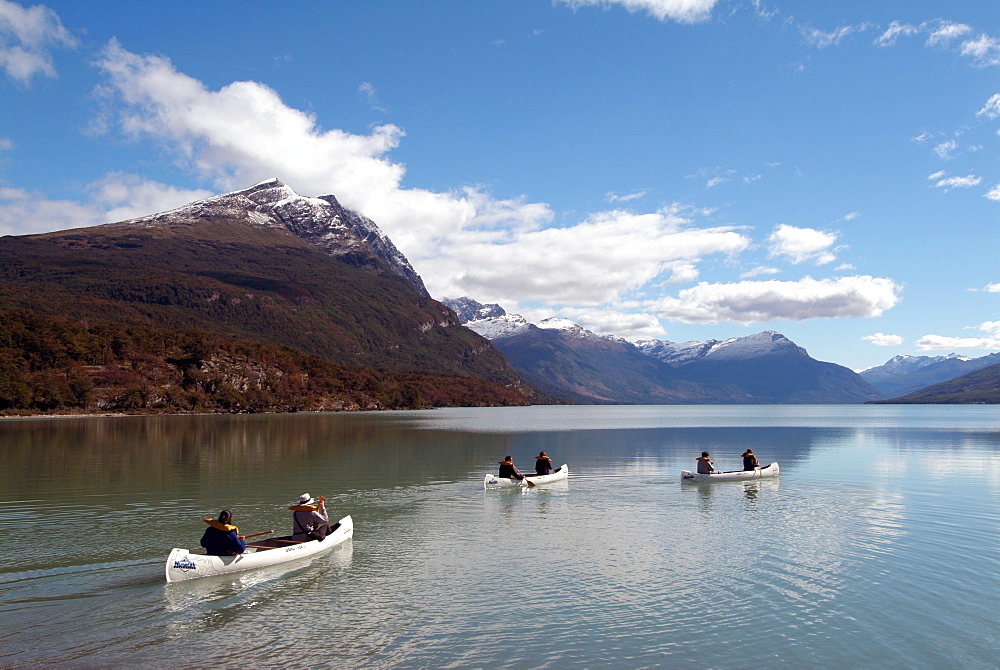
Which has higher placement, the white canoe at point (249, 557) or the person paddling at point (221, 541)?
the person paddling at point (221, 541)

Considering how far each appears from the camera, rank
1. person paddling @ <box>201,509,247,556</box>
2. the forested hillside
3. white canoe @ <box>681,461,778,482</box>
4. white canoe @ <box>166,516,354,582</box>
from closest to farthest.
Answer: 1. white canoe @ <box>166,516,354,582</box>
2. person paddling @ <box>201,509,247,556</box>
3. white canoe @ <box>681,461,778,482</box>
4. the forested hillside

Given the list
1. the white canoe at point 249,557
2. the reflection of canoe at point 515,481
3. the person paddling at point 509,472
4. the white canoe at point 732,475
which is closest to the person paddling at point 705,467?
the white canoe at point 732,475

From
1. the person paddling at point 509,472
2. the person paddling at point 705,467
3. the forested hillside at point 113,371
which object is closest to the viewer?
the person paddling at point 509,472

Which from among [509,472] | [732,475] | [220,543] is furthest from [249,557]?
[732,475]

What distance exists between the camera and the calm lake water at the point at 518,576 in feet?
54.4

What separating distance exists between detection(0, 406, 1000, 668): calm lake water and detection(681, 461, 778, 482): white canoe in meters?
1.00

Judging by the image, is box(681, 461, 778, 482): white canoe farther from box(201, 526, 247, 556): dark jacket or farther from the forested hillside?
the forested hillside

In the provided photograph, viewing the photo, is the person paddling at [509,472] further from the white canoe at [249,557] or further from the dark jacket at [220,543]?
the dark jacket at [220,543]

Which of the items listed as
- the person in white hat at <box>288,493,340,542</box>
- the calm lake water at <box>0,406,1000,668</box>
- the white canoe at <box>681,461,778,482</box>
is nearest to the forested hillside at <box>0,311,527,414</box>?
the calm lake water at <box>0,406,1000,668</box>

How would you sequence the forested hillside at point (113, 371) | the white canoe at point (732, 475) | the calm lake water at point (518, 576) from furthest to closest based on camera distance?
the forested hillside at point (113, 371) < the white canoe at point (732, 475) < the calm lake water at point (518, 576)

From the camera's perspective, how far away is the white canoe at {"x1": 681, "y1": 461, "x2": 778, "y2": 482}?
4788 cm

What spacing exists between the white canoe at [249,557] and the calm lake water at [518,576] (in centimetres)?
41

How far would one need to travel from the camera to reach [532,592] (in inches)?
835

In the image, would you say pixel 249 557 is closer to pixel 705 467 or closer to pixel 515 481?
pixel 515 481
